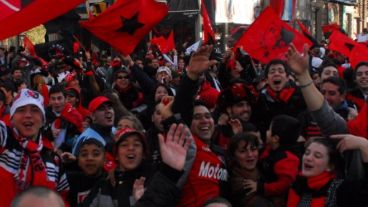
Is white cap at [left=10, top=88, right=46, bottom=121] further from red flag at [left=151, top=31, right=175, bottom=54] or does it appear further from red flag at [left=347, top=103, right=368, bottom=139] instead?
red flag at [left=151, top=31, right=175, bottom=54]

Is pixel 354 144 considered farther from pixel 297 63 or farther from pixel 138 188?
pixel 138 188

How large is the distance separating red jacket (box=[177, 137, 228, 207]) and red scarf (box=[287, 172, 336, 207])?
519 mm

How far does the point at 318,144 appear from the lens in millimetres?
4254

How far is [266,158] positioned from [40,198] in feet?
8.07

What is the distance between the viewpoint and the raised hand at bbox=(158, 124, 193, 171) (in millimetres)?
3609

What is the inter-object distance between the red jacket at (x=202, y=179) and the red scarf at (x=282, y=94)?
2235 millimetres

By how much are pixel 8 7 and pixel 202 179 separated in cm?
189

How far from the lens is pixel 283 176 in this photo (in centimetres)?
483

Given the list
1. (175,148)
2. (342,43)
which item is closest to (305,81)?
(175,148)

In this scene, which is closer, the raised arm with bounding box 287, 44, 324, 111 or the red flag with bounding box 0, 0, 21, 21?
the raised arm with bounding box 287, 44, 324, 111

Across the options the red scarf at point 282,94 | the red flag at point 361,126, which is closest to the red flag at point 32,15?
the red flag at point 361,126

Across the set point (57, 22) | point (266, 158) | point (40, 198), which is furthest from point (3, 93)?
point (57, 22)

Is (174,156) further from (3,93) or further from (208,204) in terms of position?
(3,93)

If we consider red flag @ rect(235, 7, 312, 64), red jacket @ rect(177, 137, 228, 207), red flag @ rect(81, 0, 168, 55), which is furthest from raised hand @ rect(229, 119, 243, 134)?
red flag @ rect(235, 7, 312, 64)
